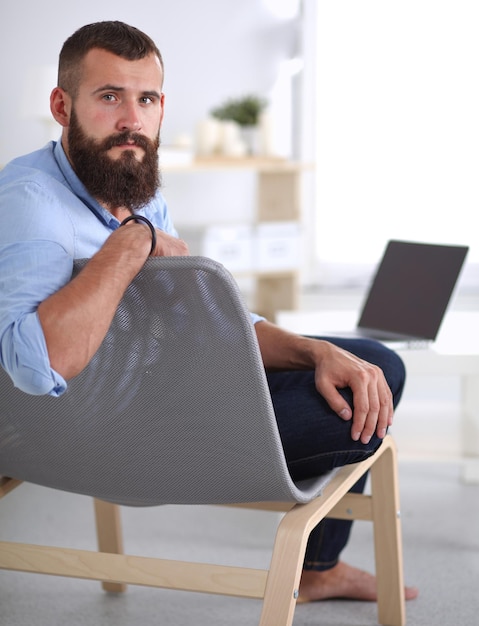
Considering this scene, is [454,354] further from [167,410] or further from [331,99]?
[331,99]

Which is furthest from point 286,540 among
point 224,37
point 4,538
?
point 224,37

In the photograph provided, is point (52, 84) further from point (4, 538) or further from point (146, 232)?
point (146, 232)

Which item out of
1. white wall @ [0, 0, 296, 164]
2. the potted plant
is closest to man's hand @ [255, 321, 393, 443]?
the potted plant

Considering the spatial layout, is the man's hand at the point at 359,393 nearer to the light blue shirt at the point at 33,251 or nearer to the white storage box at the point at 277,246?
the light blue shirt at the point at 33,251

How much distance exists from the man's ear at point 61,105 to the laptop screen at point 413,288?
1.00m

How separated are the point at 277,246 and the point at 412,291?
1.95 meters

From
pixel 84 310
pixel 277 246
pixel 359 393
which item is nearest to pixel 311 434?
pixel 359 393

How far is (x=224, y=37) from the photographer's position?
442cm

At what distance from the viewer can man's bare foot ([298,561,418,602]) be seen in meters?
1.82

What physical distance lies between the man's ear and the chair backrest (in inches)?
13.8

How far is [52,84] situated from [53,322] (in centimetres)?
273

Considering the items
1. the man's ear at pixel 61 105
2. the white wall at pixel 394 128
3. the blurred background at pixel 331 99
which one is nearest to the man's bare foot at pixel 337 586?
the man's ear at pixel 61 105

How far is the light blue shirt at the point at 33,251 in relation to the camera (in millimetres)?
1054

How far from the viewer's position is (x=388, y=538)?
5.36ft
